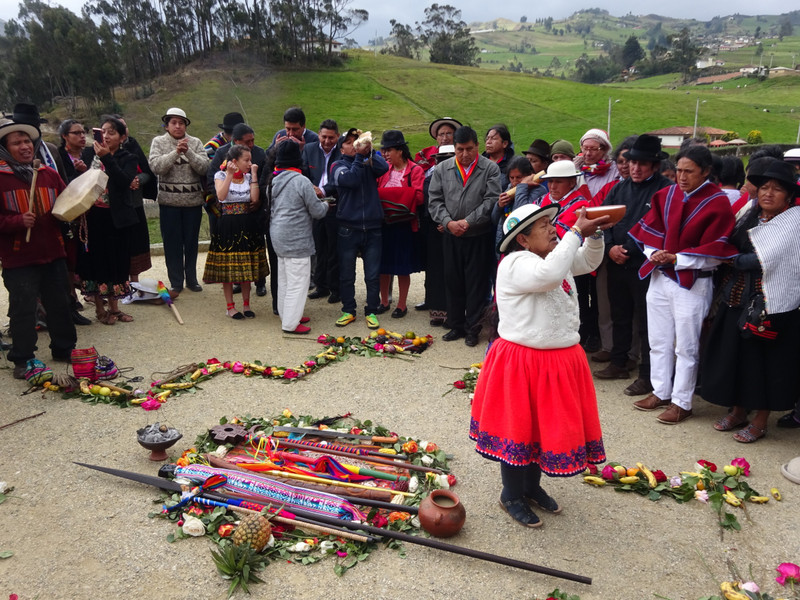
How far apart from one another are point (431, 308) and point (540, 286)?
169 inches

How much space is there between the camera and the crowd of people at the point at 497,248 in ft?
11.0

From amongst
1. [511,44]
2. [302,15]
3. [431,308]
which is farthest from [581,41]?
[431,308]

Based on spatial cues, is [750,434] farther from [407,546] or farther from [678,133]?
[678,133]

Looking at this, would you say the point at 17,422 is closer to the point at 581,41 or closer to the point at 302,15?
the point at 302,15

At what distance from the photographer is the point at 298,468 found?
13.5ft

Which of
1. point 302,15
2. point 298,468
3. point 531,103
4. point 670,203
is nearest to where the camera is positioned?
point 298,468

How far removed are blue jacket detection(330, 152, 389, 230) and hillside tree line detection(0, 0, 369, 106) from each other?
135 feet

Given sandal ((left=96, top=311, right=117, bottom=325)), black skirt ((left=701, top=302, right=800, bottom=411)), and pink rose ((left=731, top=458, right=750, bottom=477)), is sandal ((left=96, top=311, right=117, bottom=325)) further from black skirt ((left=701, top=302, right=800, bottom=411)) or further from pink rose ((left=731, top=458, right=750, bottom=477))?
pink rose ((left=731, top=458, right=750, bottom=477))

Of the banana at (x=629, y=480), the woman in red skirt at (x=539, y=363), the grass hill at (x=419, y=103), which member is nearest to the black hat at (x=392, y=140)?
the woman in red skirt at (x=539, y=363)

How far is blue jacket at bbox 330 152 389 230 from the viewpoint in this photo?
273 inches

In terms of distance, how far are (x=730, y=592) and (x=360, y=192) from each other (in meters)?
5.34

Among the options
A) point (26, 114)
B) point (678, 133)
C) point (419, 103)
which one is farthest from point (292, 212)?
point (419, 103)

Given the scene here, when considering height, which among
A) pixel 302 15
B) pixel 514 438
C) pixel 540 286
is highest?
pixel 302 15

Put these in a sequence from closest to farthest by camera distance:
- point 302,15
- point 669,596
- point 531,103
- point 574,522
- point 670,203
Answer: point 669,596 → point 574,522 → point 670,203 → point 531,103 → point 302,15
